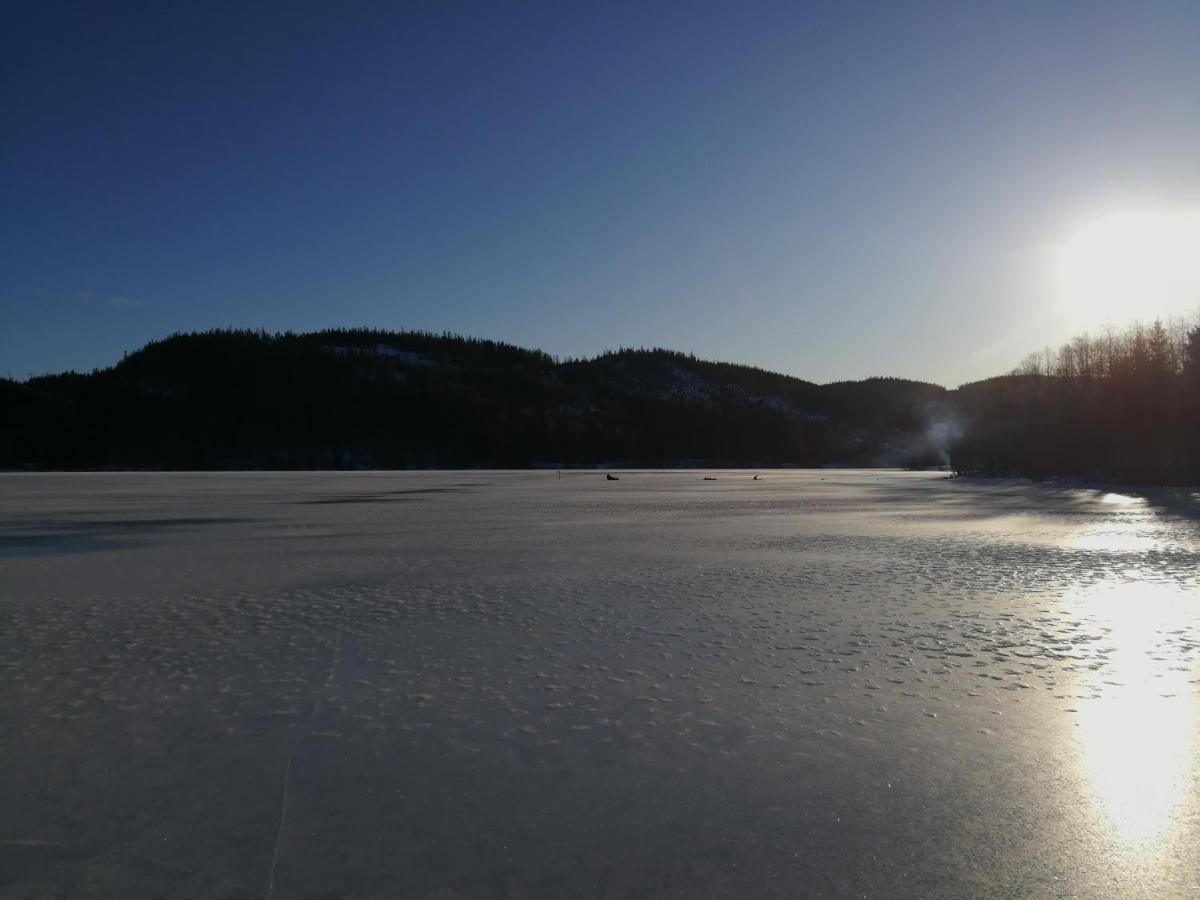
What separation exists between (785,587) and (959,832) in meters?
6.41

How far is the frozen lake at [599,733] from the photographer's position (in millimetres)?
3219

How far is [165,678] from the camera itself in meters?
5.82

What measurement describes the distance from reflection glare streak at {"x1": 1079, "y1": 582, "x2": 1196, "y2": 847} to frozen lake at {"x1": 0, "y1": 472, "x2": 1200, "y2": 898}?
0.02 metres

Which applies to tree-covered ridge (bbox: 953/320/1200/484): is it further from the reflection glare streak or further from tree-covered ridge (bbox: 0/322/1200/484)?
the reflection glare streak

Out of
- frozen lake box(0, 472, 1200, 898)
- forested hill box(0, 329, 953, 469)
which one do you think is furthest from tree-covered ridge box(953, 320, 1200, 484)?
forested hill box(0, 329, 953, 469)

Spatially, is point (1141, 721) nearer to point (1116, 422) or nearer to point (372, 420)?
point (1116, 422)

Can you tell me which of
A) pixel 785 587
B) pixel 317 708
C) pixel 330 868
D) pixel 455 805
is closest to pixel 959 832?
pixel 455 805

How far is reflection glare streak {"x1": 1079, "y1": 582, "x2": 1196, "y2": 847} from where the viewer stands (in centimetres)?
372

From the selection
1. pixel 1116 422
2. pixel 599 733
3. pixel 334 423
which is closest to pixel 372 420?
pixel 334 423

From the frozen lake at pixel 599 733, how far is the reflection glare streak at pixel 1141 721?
2cm

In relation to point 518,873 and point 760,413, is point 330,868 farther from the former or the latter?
point 760,413

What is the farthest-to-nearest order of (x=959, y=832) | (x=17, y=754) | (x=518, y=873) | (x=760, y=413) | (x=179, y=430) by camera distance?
(x=760, y=413)
(x=179, y=430)
(x=17, y=754)
(x=959, y=832)
(x=518, y=873)

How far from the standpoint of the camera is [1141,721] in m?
4.87

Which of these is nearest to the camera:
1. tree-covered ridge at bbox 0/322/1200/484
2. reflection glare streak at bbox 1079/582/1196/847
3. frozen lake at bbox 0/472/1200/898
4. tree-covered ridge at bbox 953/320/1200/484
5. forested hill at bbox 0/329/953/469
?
frozen lake at bbox 0/472/1200/898
